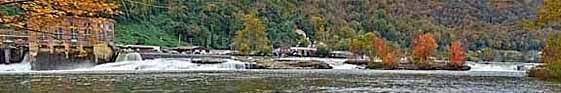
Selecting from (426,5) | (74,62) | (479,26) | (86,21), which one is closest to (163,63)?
(74,62)

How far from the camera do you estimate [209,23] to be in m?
135

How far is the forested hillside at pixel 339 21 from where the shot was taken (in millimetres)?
129625

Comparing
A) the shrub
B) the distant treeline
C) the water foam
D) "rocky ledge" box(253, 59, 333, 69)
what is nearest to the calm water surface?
the shrub

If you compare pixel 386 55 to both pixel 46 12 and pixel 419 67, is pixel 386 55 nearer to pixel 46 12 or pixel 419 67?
pixel 419 67

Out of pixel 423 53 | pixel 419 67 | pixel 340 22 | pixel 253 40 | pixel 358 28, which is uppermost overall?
pixel 340 22

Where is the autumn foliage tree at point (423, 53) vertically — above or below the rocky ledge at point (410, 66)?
above

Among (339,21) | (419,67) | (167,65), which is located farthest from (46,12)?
(339,21)

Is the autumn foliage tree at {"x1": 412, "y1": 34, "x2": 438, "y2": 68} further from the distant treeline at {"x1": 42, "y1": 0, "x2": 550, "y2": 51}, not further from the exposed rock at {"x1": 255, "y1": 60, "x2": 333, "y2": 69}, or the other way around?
the distant treeline at {"x1": 42, "y1": 0, "x2": 550, "y2": 51}

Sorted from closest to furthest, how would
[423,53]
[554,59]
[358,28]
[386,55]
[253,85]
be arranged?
[253,85] < [554,59] < [423,53] < [386,55] < [358,28]

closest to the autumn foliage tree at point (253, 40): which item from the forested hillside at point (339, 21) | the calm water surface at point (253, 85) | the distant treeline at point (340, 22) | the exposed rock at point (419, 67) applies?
the distant treeline at point (340, 22)

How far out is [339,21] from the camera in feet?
513

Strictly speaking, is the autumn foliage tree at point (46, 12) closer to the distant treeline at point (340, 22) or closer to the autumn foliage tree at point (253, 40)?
the autumn foliage tree at point (253, 40)

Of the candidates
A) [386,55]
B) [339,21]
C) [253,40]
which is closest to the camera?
[386,55]

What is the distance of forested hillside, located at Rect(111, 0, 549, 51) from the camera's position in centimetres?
12962
